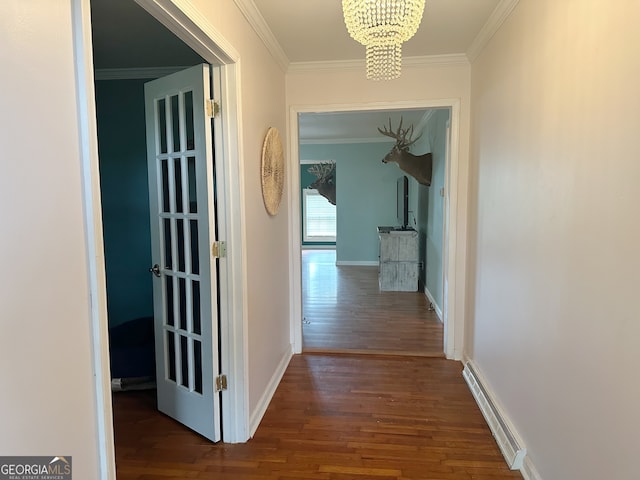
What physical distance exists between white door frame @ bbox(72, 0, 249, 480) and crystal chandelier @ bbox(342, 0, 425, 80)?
0.64m

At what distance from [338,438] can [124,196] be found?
252 centimetres

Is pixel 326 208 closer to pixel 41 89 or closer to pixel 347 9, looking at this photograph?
pixel 347 9

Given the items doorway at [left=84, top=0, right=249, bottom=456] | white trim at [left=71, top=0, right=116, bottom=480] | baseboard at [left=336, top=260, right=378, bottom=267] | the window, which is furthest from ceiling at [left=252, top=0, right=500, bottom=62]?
the window

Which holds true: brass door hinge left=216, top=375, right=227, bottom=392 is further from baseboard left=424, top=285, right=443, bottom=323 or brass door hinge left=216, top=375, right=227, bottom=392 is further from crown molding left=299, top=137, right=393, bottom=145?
crown molding left=299, top=137, right=393, bottom=145

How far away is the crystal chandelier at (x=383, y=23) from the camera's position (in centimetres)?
153

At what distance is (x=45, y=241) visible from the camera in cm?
95

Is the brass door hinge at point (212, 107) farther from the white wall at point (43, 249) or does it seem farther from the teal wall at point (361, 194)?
the teal wall at point (361, 194)

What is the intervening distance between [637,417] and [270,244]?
2181 millimetres

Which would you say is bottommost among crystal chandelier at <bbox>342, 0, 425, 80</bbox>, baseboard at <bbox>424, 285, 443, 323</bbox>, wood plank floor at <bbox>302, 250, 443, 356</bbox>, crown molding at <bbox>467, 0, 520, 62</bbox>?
wood plank floor at <bbox>302, 250, 443, 356</bbox>

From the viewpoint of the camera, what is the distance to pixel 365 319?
459cm

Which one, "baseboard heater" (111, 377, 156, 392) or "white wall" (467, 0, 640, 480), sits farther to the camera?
"baseboard heater" (111, 377, 156, 392)

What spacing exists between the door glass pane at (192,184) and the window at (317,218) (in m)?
7.96

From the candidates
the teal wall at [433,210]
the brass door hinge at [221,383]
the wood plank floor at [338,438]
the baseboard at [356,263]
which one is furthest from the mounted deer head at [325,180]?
the brass door hinge at [221,383]

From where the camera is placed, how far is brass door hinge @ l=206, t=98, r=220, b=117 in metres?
2.15
